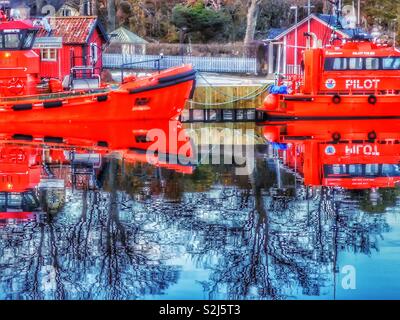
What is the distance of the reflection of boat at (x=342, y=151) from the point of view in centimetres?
1948

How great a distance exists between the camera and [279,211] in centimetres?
1573

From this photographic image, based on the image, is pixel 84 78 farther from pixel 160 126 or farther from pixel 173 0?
pixel 173 0

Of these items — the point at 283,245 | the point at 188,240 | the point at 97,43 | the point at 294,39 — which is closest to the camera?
the point at 283,245

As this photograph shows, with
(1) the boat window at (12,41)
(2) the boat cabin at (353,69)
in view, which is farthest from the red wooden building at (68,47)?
(2) the boat cabin at (353,69)

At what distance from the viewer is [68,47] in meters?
36.7

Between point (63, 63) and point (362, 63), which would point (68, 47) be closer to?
point (63, 63)

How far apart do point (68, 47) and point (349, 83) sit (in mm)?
11060

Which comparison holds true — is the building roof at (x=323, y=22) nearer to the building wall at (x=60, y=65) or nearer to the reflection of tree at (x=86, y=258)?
the building wall at (x=60, y=65)

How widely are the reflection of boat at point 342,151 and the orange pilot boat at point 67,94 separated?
3.46 metres

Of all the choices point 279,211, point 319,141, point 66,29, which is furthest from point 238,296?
point 66,29

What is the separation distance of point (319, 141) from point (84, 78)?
9966 millimetres

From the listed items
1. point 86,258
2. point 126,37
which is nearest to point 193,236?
point 86,258

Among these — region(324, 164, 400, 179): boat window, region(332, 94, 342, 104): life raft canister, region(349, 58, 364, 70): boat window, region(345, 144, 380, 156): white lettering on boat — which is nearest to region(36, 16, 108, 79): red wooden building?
region(332, 94, 342, 104): life raft canister

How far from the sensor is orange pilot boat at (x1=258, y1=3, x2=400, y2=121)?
1244 inches
